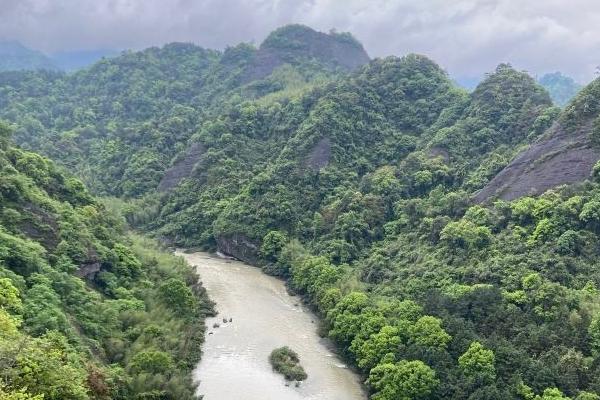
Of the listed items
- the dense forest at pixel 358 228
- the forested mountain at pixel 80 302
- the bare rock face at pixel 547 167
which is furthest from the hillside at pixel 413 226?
the forested mountain at pixel 80 302

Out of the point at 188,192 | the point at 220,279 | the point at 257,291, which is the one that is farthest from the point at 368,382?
the point at 188,192

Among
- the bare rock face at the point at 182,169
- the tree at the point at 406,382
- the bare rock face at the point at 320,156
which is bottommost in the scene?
the tree at the point at 406,382

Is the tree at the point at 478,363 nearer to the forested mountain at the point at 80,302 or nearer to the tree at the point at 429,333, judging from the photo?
the tree at the point at 429,333

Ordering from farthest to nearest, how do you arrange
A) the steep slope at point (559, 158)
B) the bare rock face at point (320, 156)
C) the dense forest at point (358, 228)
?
1. the bare rock face at point (320, 156)
2. the steep slope at point (559, 158)
3. the dense forest at point (358, 228)

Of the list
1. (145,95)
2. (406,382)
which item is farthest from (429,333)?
(145,95)

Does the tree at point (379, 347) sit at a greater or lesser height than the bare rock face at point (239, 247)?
lesser

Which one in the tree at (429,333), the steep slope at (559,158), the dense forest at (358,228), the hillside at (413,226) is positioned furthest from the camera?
the steep slope at (559,158)

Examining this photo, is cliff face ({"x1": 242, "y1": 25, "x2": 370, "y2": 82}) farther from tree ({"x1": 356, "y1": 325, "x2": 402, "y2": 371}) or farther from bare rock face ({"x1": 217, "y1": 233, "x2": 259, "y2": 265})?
tree ({"x1": 356, "y1": 325, "x2": 402, "y2": 371})
